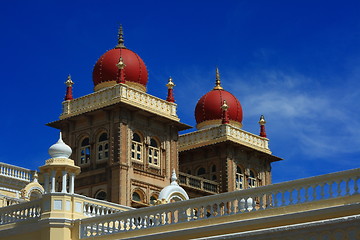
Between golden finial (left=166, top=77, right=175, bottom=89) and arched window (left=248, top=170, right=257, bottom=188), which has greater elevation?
golden finial (left=166, top=77, right=175, bottom=89)

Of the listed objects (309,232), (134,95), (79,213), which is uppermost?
(134,95)

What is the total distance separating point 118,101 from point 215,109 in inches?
395

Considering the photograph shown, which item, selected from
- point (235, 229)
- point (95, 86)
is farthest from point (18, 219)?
point (95, 86)

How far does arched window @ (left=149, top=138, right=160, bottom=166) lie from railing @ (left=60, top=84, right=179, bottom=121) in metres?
1.49

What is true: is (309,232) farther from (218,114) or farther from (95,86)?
(218,114)

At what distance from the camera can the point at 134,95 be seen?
3809 centimetres

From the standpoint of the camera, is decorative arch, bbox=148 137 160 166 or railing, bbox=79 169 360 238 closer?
railing, bbox=79 169 360 238

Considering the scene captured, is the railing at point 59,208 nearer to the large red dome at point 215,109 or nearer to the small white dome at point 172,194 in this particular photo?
the small white dome at point 172,194

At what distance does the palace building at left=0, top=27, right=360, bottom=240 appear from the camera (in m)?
16.4

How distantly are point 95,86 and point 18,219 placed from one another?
18.8 m

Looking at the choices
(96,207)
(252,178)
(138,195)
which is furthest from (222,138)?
(96,207)

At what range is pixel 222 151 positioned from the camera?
44.1 meters

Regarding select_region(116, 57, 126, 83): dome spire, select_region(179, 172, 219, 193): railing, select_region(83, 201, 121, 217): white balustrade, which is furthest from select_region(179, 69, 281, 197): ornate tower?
select_region(83, 201, 121, 217): white balustrade

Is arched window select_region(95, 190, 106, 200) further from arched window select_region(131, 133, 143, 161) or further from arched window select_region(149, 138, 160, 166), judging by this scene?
arched window select_region(149, 138, 160, 166)
